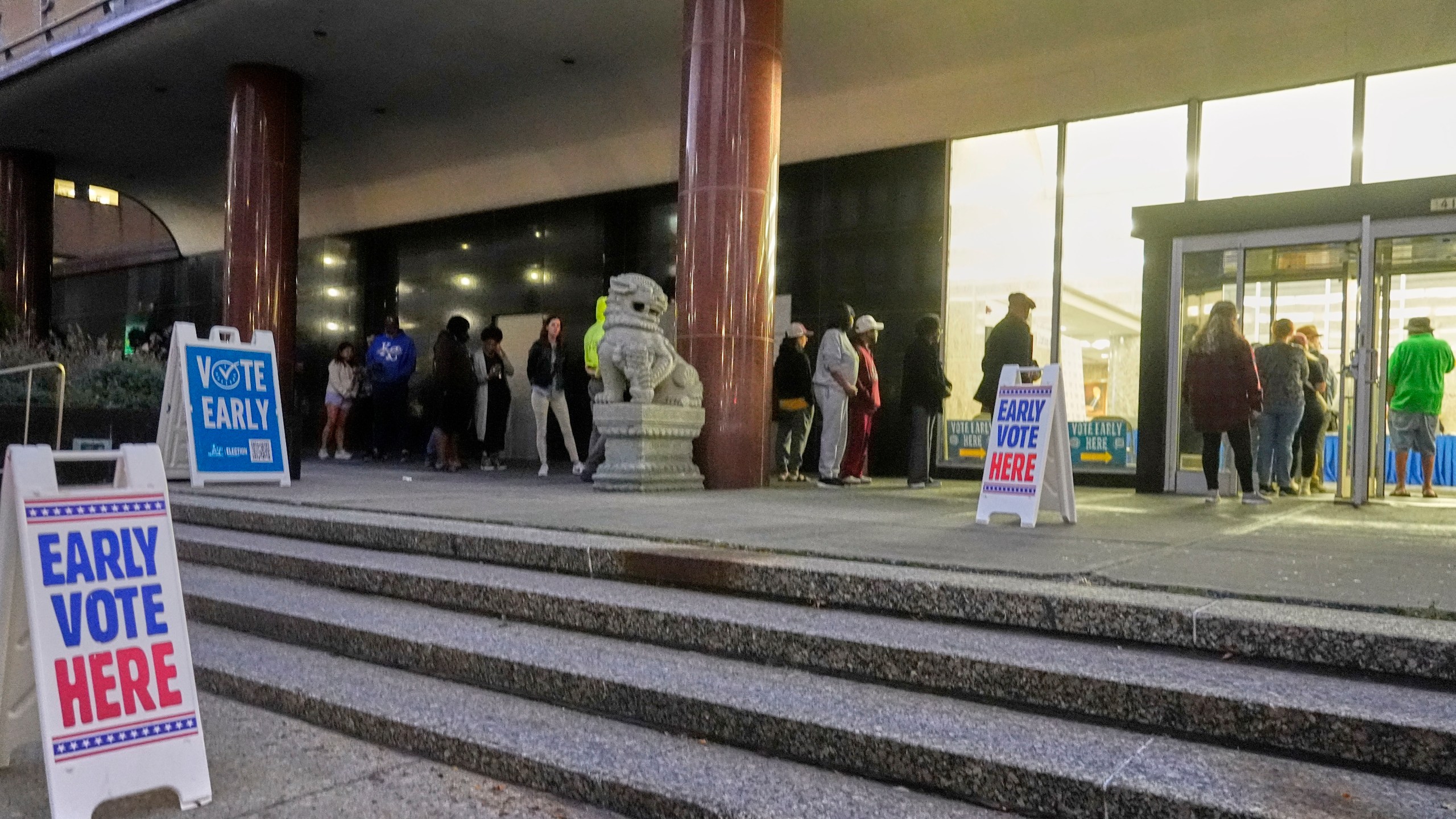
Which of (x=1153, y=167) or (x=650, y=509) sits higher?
(x=1153, y=167)

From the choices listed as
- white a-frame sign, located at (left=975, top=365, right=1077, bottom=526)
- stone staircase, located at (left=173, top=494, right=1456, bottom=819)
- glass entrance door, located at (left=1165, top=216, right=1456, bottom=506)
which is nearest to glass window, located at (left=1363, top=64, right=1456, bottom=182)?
glass entrance door, located at (left=1165, top=216, right=1456, bottom=506)

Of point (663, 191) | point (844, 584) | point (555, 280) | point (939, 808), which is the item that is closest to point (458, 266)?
point (555, 280)

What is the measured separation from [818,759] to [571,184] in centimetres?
1274

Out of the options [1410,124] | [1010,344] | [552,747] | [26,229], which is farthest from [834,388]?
[26,229]

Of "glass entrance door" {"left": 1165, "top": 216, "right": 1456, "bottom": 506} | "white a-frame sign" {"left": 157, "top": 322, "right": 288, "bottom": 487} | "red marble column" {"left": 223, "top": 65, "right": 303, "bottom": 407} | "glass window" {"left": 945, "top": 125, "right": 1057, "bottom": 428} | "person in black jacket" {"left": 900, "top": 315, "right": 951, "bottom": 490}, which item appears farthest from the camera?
"red marble column" {"left": 223, "top": 65, "right": 303, "bottom": 407}

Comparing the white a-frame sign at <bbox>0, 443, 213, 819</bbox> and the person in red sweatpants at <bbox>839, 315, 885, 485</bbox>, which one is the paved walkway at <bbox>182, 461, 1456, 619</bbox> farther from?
the white a-frame sign at <bbox>0, 443, 213, 819</bbox>

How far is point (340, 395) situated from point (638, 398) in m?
8.07

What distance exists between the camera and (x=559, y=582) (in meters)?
4.63

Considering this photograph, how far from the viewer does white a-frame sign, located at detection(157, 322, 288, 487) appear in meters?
8.06

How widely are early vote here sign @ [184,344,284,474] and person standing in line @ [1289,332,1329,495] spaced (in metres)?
9.16

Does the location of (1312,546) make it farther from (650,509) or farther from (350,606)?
(350,606)

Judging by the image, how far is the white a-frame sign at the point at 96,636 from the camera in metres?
3.01

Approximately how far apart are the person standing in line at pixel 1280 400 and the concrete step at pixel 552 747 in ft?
24.8

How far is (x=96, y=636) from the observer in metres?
3.11
